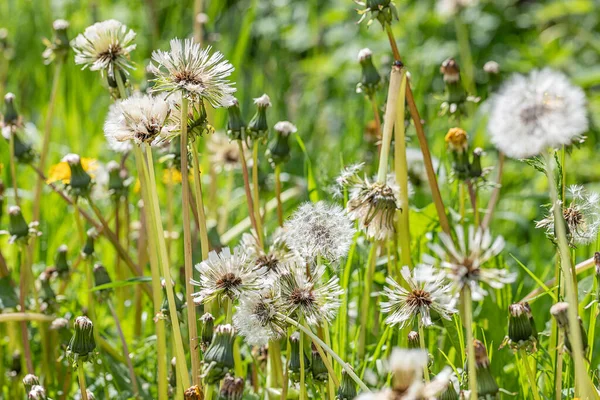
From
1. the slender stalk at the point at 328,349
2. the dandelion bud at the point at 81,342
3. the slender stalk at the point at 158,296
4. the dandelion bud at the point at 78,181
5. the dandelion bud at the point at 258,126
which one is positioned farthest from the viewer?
the dandelion bud at the point at 78,181

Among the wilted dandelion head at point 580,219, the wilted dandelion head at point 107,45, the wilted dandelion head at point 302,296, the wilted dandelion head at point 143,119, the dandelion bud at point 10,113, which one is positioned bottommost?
the wilted dandelion head at point 302,296

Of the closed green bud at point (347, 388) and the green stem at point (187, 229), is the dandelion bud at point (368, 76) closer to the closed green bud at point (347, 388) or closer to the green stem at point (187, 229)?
the green stem at point (187, 229)

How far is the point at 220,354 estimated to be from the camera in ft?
3.04

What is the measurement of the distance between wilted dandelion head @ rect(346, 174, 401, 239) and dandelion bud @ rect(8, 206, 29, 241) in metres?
0.63

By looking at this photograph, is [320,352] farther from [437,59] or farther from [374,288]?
[437,59]

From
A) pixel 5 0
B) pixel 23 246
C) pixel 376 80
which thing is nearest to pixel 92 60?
pixel 23 246

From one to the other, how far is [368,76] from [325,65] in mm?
2010

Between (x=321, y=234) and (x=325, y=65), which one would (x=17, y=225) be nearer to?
(x=321, y=234)

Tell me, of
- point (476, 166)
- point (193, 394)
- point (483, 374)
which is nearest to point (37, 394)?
point (193, 394)

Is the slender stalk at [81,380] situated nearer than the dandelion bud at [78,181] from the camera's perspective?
Yes

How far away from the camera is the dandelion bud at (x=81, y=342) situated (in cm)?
109

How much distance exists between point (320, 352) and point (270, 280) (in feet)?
0.36

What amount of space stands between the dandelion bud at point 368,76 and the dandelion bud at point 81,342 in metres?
0.66

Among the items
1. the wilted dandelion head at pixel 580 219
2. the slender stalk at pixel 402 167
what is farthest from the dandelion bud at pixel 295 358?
the wilted dandelion head at pixel 580 219
